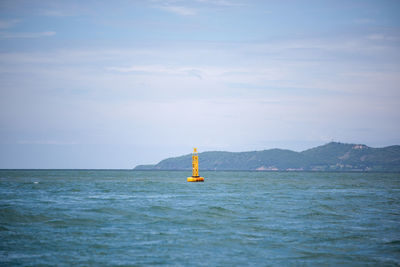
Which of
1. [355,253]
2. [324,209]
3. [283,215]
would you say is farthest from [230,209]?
[355,253]

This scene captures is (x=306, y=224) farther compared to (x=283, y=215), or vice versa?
(x=283, y=215)

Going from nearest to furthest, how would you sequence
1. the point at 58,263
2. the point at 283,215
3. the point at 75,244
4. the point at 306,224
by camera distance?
the point at 58,263 < the point at 75,244 < the point at 306,224 < the point at 283,215

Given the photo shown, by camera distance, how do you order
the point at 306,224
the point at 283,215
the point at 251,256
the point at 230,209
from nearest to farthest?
the point at 251,256 → the point at 306,224 → the point at 283,215 → the point at 230,209

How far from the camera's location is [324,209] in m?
39.1

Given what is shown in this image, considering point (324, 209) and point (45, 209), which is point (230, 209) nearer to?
point (324, 209)

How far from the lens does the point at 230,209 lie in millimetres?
38375

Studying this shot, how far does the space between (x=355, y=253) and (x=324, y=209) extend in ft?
61.0

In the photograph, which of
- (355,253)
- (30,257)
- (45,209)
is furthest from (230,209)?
(30,257)

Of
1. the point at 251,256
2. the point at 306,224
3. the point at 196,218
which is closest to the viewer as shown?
the point at 251,256

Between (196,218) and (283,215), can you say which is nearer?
(196,218)

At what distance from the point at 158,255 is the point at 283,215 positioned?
1647 cm

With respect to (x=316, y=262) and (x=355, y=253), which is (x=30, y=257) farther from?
(x=355, y=253)

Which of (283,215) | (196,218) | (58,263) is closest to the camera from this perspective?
(58,263)

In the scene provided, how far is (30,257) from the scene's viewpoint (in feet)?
64.0
